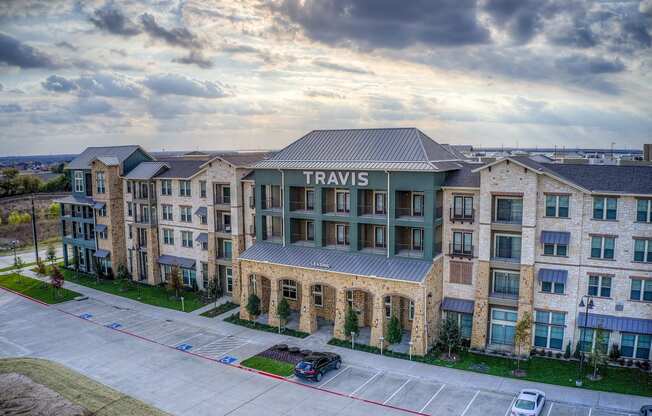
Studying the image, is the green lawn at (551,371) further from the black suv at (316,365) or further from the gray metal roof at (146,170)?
the gray metal roof at (146,170)

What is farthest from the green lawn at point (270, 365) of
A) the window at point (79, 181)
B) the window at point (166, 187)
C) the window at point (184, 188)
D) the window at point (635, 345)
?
the window at point (79, 181)

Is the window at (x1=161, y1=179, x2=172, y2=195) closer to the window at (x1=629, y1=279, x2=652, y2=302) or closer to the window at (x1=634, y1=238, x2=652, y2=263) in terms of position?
the window at (x1=634, y1=238, x2=652, y2=263)

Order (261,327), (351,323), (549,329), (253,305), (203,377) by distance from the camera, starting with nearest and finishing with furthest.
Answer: (203,377), (549,329), (351,323), (261,327), (253,305)

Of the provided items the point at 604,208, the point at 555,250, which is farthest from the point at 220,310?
the point at 604,208

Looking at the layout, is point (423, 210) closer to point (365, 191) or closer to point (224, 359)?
point (365, 191)

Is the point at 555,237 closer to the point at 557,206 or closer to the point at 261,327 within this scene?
the point at 557,206
